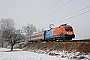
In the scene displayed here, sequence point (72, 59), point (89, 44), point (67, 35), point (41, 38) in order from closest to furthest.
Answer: point (72, 59)
point (89, 44)
point (67, 35)
point (41, 38)

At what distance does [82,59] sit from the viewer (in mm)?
16938

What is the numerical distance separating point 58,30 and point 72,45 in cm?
1093

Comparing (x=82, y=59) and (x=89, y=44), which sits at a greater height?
(x=89, y=44)

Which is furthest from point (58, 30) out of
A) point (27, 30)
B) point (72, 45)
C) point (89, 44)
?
point (27, 30)

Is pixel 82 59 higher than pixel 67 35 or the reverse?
A: the reverse

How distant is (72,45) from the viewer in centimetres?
2381

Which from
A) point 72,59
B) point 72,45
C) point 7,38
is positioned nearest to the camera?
point 72,59

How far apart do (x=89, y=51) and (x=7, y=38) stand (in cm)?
4717

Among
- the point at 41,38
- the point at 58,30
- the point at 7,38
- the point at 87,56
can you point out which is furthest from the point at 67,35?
the point at 7,38

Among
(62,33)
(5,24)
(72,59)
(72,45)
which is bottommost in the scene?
(72,59)

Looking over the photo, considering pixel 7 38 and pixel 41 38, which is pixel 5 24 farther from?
pixel 41 38

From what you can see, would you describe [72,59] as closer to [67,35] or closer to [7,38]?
[67,35]

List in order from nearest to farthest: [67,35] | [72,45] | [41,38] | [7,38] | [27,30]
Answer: [72,45] < [67,35] < [41,38] < [7,38] < [27,30]

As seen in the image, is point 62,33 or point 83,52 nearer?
point 83,52
